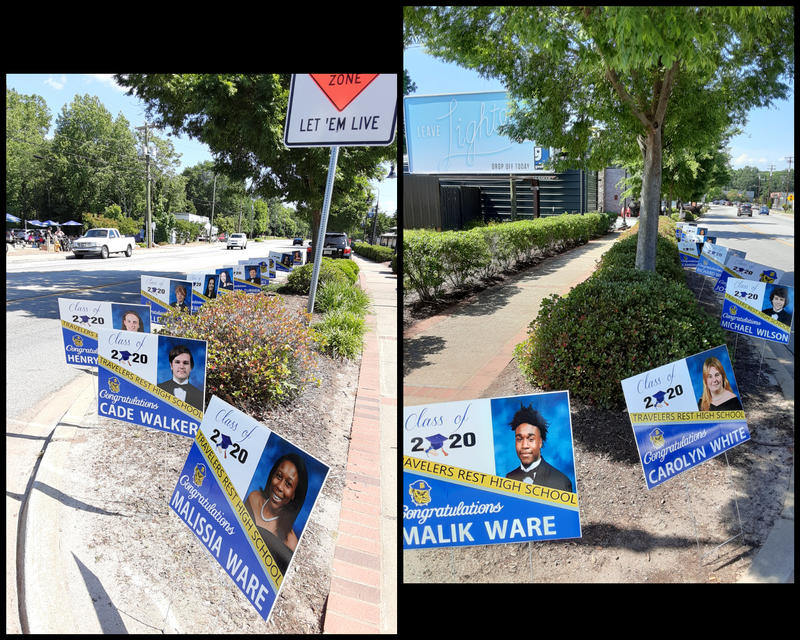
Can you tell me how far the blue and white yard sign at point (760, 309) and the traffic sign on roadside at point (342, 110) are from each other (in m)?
4.45

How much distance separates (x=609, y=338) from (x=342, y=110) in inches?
110

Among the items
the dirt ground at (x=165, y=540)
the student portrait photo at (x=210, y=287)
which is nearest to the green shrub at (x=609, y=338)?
the dirt ground at (x=165, y=540)

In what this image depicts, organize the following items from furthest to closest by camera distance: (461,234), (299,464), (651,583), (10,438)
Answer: (461,234), (10,438), (651,583), (299,464)

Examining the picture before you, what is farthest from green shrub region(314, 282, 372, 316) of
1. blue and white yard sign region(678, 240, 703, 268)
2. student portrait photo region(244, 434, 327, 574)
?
blue and white yard sign region(678, 240, 703, 268)

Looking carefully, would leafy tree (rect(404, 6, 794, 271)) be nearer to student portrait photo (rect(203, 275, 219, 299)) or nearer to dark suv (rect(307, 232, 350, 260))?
student portrait photo (rect(203, 275, 219, 299))

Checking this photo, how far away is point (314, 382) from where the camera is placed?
5.30 m

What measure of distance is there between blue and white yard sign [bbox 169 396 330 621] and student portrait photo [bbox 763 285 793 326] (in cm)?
561

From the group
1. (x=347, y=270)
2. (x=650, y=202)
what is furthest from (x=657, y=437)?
(x=347, y=270)

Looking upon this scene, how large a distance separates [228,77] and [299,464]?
10.2 m

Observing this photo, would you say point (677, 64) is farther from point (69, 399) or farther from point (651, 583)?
point (69, 399)

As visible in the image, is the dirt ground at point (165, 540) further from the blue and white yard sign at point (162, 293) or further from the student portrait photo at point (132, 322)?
the blue and white yard sign at point (162, 293)

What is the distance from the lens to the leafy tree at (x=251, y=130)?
10789 millimetres

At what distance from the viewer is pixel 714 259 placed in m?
9.15

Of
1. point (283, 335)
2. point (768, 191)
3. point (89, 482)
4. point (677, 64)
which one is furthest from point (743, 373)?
point (768, 191)
